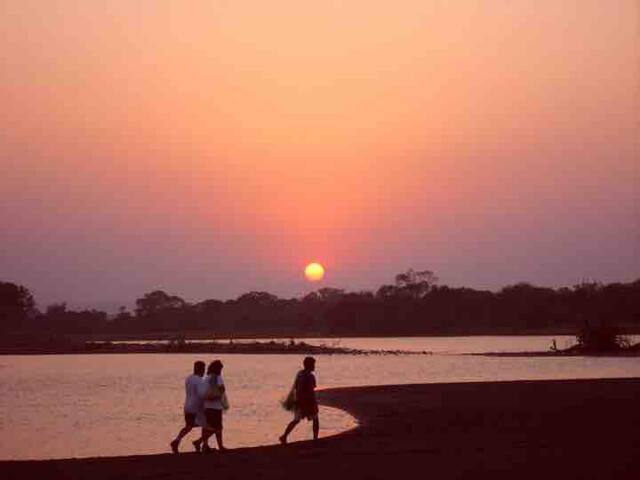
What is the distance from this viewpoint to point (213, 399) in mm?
21328

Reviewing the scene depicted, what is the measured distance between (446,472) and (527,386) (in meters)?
23.2

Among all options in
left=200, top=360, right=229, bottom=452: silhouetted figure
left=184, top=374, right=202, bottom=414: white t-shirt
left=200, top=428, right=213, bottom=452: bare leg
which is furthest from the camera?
left=200, top=428, right=213, bottom=452: bare leg

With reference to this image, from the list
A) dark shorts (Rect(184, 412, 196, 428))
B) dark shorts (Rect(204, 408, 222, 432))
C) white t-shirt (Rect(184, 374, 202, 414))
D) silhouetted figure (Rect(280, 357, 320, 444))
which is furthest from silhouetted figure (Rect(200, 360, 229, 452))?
silhouetted figure (Rect(280, 357, 320, 444))

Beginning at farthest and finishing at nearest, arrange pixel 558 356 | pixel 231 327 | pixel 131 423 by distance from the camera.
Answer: pixel 231 327
pixel 558 356
pixel 131 423

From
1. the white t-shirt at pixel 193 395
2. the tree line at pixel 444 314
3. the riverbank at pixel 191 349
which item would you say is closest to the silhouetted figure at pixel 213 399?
the white t-shirt at pixel 193 395

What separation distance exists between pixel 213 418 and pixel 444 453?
169 inches

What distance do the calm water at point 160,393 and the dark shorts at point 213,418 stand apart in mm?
4113

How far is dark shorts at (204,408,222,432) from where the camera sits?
70.3 feet

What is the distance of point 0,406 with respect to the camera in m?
41.1

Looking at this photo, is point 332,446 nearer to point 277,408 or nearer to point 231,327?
point 277,408

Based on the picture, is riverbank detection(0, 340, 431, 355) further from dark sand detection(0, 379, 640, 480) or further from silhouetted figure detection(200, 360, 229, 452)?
silhouetted figure detection(200, 360, 229, 452)

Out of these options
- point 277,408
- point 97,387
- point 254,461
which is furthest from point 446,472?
point 97,387

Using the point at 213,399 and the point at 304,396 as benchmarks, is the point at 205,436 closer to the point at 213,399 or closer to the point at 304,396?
the point at 213,399

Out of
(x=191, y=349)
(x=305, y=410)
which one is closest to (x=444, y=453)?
(x=305, y=410)
